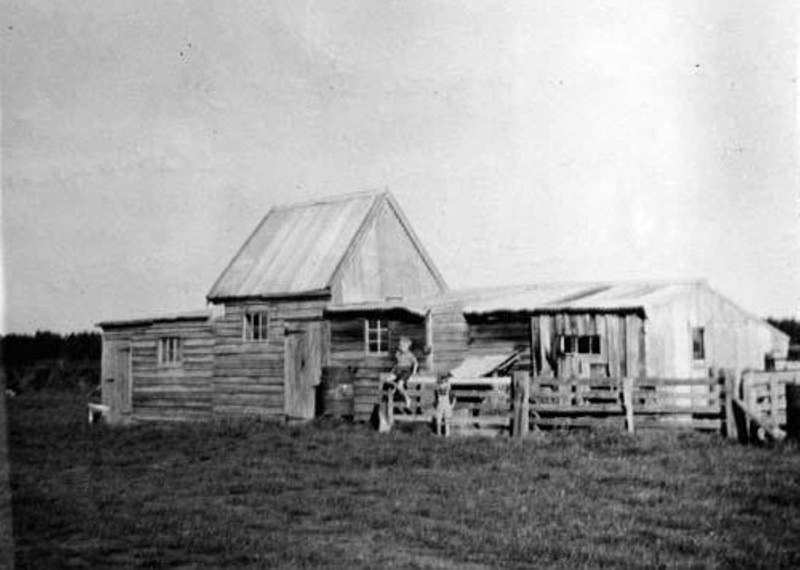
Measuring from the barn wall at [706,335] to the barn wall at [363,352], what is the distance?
22.1ft

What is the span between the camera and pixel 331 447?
60.5 feet

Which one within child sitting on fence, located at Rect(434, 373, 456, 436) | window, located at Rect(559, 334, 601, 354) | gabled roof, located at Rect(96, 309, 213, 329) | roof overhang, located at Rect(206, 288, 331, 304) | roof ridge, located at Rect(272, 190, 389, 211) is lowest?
child sitting on fence, located at Rect(434, 373, 456, 436)

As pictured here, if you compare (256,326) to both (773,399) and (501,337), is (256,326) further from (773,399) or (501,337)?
(773,399)

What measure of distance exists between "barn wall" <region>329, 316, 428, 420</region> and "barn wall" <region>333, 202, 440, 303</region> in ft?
4.08

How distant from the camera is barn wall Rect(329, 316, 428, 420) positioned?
2648 cm

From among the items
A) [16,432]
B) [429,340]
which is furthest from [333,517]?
[16,432]

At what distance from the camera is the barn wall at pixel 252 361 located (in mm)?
28688

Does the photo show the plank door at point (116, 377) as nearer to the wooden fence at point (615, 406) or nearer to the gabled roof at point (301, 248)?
the gabled roof at point (301, 248)

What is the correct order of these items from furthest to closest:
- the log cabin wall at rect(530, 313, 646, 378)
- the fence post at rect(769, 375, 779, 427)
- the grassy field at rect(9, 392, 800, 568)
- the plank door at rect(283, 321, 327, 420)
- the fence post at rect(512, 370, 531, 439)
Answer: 1. the plank door at rect(283, 321, 327, 420)
2. the log cabin wall at rect(530, 313, 646, 378)
3. the fence post at rect(512, 370, 531, 439)
4. the fence post at rect(769, 375, 779, 427)
5. the grassy field at rect(9, 392, 800, 568)

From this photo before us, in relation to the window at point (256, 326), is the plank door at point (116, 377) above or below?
below

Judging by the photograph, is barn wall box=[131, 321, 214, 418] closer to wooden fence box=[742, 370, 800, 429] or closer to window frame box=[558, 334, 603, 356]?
window frame box=[558, 334, 603, 356]

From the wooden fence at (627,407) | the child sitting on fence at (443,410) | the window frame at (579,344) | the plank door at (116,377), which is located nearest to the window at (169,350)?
the plank door at (116,377)

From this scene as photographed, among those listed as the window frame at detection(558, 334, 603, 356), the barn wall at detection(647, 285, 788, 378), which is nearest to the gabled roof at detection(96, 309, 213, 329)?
the window frame at detection(558, 334, 603, 356)

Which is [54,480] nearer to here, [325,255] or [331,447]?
[331,447]
